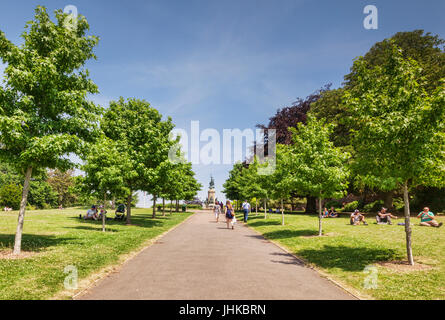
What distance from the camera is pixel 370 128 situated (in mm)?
8375

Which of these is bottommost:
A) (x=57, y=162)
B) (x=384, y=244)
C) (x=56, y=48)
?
(x=384, y=244)

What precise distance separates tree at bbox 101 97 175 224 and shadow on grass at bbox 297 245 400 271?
1148cm

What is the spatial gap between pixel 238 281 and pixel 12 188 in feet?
147

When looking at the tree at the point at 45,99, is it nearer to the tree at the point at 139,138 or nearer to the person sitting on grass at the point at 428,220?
the tree at the point at 139,138

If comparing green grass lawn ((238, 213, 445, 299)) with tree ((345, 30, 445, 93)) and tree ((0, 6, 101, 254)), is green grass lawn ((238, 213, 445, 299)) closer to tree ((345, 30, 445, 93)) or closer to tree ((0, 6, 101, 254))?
tree ((0, 6, 101, 254))

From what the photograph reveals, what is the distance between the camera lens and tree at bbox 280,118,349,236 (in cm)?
1415

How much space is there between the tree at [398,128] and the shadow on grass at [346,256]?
4.20ft

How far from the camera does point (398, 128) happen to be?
7.92m

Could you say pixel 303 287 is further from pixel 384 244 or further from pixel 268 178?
pixel 268 178

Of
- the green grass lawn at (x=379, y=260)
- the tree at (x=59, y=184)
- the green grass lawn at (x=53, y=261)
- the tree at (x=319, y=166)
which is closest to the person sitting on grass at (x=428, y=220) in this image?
the green grass lawn at (x=379, y=260)

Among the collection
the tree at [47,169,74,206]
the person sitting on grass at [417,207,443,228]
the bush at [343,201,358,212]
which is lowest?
the bush at [343,201,358,212]

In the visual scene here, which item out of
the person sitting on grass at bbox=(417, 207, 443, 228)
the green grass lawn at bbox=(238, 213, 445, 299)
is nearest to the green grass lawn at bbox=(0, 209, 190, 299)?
the green grass lawn at bbox=(238, 213, 445, 299)

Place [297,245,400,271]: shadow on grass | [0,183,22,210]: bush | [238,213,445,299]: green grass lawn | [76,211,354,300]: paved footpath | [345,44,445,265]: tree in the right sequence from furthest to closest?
[0,183,22,210]: bush, [297,245,400,271]: shadow on grass, [345,44,445,265]: tree, [238,213,445,299]: green grass lawn, [76,211,354,300]: paved footpath
